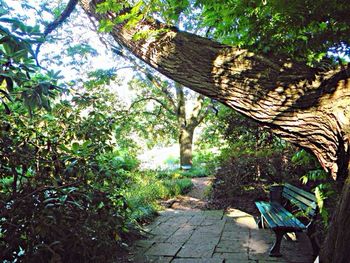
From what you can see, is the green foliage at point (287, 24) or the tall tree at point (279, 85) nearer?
the tall tree at point (279, 85)

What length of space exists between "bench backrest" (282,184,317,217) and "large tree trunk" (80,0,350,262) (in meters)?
2.11

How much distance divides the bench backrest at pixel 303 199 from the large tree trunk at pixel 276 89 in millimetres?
2113

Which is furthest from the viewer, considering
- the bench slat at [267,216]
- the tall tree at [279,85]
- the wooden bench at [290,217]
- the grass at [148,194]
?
the grass at [148,194]

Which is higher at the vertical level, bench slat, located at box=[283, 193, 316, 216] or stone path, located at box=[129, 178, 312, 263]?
bench slat, located at box=[283, 193, 316, 216]

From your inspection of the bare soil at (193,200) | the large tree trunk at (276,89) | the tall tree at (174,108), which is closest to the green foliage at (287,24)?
the large tree trunk at (276,89)

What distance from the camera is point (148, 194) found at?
7363 millimetres

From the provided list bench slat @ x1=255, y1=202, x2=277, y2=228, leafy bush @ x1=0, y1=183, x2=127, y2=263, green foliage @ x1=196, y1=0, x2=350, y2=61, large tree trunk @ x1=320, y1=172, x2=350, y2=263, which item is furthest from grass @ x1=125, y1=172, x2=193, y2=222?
large tree trunk @ x1=320, y1=172, x2=350, y2=263

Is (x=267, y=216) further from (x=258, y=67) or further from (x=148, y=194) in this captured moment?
Result: (x=148, y=194)

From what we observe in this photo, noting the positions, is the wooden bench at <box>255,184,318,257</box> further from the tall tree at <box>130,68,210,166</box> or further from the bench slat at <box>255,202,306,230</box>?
the tall tree at <box>130,68,210,166</box>

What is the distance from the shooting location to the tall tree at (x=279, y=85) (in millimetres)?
1607

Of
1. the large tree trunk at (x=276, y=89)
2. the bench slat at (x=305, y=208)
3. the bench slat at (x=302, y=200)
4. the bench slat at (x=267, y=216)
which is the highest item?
the large tree trunk at (x=276, y=89)

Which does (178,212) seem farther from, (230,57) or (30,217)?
(230,57)

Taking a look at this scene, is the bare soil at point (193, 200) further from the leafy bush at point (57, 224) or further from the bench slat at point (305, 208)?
the leafy bush at point (57, 224)

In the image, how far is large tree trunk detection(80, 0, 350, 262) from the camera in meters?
1.62
